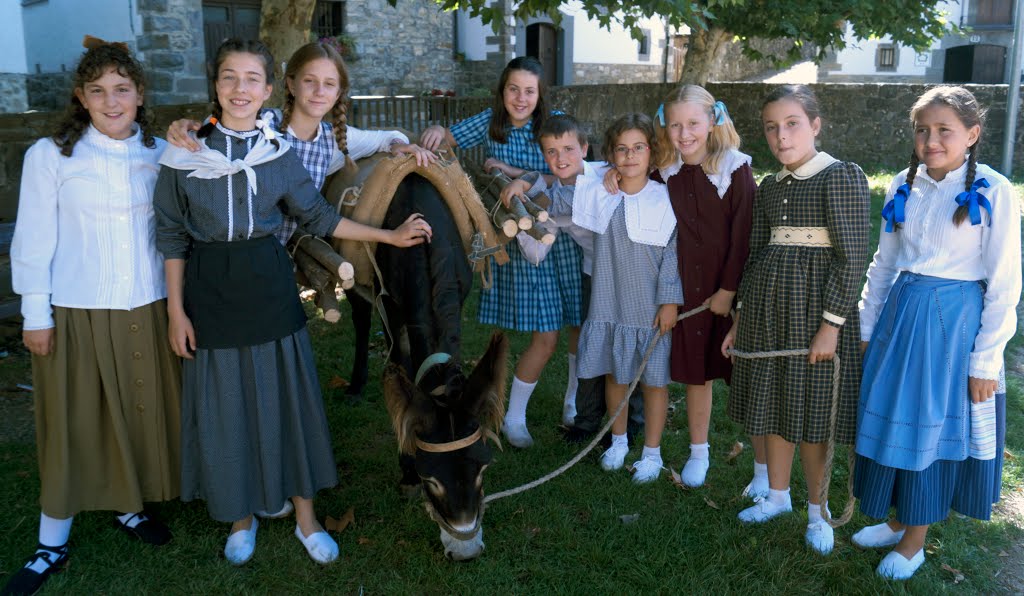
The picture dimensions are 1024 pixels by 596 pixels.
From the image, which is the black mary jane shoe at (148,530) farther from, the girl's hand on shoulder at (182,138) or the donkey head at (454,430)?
the girl's hand on shoulder at (182,138)

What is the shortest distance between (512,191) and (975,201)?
1.71m

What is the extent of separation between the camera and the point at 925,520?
2.64 m

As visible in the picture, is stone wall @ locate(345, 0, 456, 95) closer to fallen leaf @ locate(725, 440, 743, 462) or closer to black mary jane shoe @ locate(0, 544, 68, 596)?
fallen leaf @ locate(725, 440, 743, 462)

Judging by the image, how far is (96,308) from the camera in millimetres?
2713

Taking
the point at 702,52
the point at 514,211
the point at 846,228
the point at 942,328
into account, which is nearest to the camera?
the point at 942,328

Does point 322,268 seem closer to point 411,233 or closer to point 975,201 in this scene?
Result: point 411,233

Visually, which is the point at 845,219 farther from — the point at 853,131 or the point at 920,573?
the point at 853,131

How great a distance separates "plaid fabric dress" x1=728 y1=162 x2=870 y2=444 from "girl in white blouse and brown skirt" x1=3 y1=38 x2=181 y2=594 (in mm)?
2238

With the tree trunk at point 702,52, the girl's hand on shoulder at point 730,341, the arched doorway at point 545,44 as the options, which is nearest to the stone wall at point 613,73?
the arched doorway at point 545,44

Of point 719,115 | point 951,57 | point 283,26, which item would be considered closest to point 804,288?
point 719,115

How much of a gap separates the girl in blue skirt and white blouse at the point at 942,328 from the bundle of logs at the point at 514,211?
4.32 ft

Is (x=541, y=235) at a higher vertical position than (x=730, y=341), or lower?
higher

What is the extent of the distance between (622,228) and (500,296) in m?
0.78

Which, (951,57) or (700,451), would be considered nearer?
(700,451)
